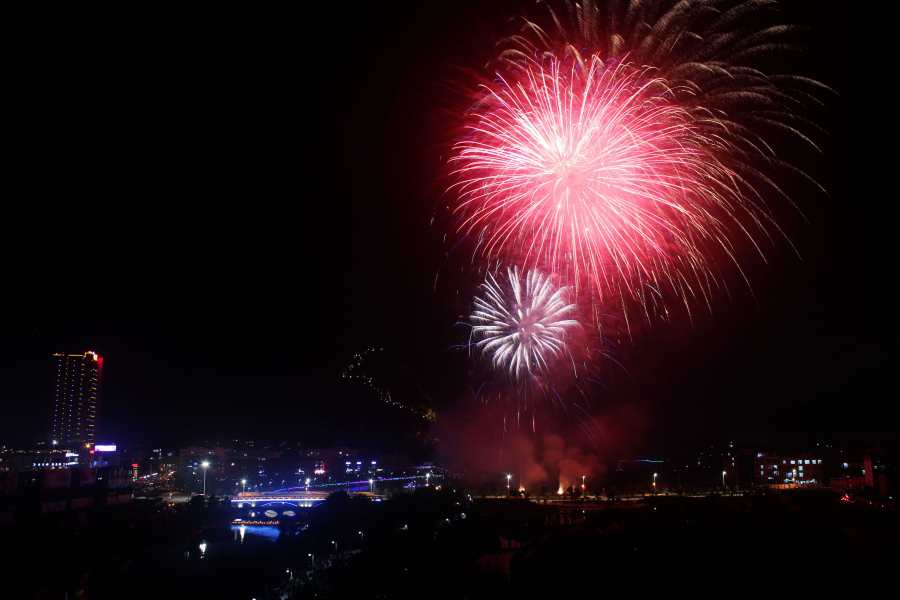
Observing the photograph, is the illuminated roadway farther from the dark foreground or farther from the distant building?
the distant building

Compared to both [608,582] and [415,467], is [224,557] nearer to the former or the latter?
[608,582]

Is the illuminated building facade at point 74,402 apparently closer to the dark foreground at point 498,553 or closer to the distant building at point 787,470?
the dark foreground at point 498,553

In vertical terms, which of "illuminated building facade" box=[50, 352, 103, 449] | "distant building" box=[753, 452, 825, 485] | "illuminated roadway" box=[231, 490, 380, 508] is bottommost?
"illuminated roadway" box=[231, 490, 380, 508]

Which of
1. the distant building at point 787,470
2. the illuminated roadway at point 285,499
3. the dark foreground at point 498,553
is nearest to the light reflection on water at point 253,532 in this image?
the dark foreground at point 498,553

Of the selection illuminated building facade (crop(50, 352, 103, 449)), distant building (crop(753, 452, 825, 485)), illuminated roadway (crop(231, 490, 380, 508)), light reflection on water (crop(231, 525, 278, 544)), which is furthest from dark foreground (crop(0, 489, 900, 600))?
illuminated building facade (crop(50, 352, 103, 449))

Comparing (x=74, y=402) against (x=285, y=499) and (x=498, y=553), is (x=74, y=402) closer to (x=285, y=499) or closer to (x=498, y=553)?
(x=285, y=499)

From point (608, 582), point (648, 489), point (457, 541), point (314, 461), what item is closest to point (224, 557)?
point (457, 541)

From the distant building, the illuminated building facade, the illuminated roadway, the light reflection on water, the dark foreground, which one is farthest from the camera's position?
the illuminated building facade
